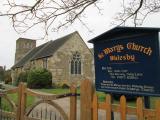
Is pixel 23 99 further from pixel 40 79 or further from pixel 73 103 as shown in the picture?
pixel 40 79

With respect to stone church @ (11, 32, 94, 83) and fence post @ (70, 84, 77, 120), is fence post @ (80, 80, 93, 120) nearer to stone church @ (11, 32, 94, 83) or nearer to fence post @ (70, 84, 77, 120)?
fence post @ (70, 84, 77, 120)

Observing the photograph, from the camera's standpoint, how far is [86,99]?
16.0 feet

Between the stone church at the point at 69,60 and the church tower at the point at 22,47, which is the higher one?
the church tower at the point at 22,47

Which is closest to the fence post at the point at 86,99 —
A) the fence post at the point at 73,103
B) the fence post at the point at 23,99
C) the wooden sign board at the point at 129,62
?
the fence post at the point at 73,103

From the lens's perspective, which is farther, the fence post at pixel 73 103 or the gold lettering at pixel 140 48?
the fence post at pixel 73 103

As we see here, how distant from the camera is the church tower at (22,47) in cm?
6262

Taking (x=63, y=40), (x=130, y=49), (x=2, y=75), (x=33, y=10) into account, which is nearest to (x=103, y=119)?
(x=33, y=10)

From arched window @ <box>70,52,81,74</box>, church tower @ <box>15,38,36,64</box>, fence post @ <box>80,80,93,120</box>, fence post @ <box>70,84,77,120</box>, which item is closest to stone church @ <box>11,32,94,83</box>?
arched window @ <box>70,52,81,74</box>

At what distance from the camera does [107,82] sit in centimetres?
532

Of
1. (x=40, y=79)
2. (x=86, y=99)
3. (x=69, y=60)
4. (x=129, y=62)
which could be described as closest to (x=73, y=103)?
(x=86, y=99)

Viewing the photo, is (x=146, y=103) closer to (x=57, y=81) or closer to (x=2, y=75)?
(x=57, y=81)

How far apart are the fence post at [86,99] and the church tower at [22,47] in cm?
5864

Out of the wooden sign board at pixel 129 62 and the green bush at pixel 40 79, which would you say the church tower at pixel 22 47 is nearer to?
the green bush at pixel 40 79

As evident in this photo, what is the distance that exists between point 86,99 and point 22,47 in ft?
194
